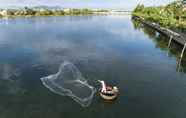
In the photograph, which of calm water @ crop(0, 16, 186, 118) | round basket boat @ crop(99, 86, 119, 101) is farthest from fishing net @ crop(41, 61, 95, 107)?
round basket boat @ crop(99, 86, 119, 101)

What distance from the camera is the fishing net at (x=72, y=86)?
28.7 m

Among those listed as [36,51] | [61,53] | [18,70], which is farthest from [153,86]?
[36,51]

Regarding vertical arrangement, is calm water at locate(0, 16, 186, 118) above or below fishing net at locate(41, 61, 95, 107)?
below

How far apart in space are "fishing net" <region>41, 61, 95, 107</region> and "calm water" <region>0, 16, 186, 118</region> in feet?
2.44

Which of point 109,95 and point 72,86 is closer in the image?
point 109,95

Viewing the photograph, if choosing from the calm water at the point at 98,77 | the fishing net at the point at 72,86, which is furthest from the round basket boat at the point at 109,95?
the fishing net at the point at 72,86

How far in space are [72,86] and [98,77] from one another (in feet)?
21.3

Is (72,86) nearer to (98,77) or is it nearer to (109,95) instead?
(109,95)

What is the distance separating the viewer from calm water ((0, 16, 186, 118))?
Result: 87.8ft

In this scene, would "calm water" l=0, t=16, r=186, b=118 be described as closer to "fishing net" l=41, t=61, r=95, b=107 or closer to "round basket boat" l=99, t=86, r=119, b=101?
"round basket boat" l=99, t=86, r=119, b=101

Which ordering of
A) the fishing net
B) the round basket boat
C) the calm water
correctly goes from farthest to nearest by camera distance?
the fishing net, the round basket boat, the calm water

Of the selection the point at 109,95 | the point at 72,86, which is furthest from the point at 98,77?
the point at 109,95

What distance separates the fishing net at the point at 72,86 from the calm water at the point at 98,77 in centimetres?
74

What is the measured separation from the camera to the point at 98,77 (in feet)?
121
